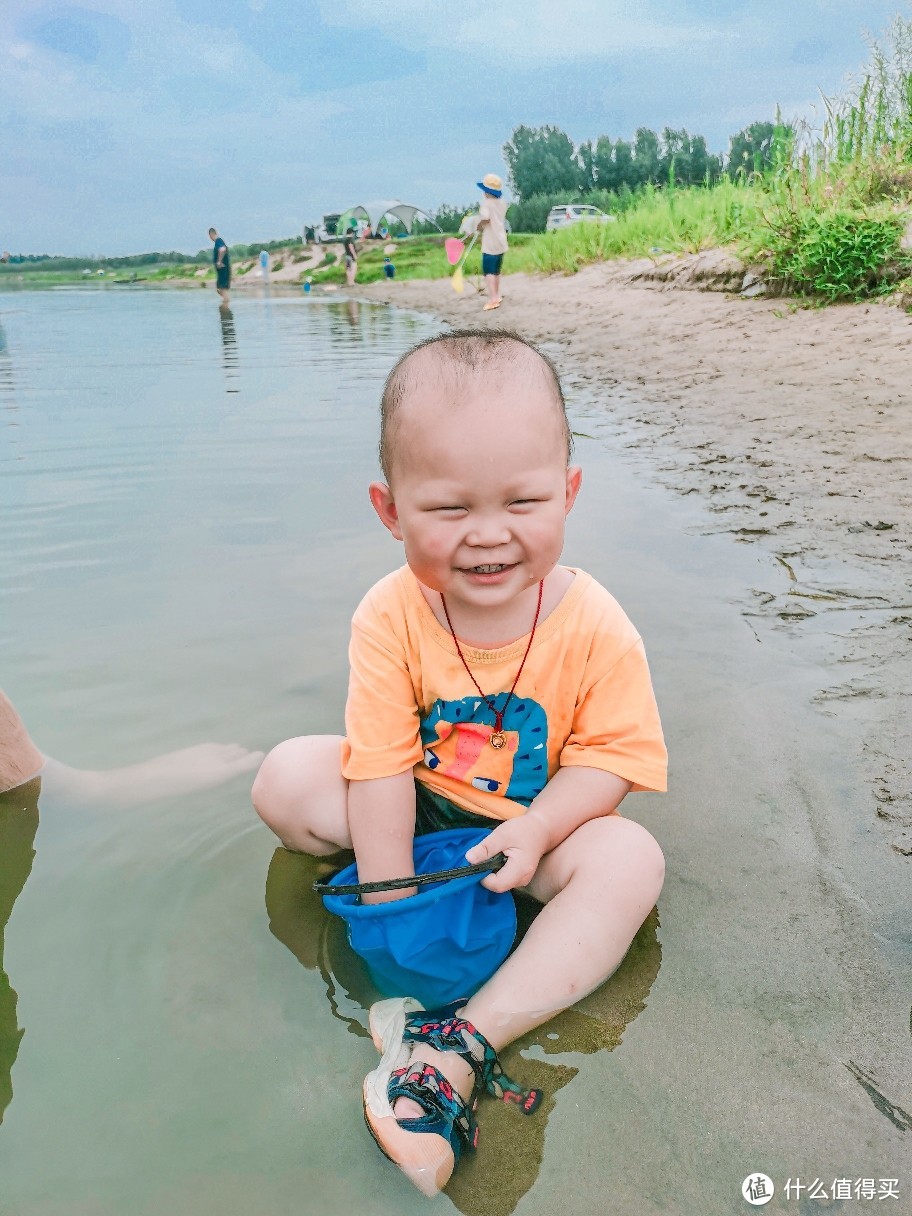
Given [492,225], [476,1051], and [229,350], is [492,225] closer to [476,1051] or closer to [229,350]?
[229,350]

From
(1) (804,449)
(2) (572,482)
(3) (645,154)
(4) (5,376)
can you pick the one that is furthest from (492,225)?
(3) (645,154)

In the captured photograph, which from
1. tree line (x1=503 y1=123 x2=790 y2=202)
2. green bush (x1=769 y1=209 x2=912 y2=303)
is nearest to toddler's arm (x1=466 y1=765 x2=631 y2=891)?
green bush (x1=769 y1=209 x2=912 y2=303)

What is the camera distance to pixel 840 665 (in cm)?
220

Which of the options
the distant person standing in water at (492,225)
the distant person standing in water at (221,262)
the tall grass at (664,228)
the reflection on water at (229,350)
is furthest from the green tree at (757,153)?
the distant person standing in water at (221,262)

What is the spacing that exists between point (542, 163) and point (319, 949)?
52.4 meters

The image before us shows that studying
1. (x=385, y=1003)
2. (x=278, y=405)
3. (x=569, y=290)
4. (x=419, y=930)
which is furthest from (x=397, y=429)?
(x=569, y=290)

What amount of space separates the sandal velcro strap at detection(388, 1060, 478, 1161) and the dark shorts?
1.58 feet

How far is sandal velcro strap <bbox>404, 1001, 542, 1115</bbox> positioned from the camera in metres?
1.20

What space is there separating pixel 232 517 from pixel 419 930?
2.56 metres

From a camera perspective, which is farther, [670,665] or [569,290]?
[569,290]

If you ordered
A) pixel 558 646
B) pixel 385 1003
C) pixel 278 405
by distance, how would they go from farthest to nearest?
pixel 278 405, pixel 558 646, pixel 385 1003

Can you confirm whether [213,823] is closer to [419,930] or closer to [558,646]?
[419,930]

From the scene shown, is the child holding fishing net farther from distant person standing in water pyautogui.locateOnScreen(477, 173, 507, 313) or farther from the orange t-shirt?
distant person standing in water pyautogui.locateOnScreen(477, 173, 507, 313)

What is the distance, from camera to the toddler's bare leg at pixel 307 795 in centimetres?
162
